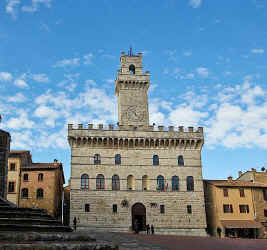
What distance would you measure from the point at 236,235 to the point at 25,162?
90.3 ft

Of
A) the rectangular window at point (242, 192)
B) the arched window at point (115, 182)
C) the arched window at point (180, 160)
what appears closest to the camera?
the arched window at point (115, 182)

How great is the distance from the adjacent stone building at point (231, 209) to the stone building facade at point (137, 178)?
2.97m

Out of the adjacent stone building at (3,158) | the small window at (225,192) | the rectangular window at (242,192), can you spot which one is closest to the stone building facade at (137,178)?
the small window at (225,192)

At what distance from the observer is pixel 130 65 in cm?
5088

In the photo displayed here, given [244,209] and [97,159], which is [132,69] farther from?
[244,209]

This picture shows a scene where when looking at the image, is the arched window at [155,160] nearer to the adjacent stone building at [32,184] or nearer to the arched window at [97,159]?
the arched window at [97,159]

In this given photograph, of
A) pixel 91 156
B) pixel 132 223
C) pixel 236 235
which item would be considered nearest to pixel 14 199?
pixel 91 156

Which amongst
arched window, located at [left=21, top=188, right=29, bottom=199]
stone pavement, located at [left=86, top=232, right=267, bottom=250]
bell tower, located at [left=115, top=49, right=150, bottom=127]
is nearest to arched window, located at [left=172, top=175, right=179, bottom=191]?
bell tower, located at [left=115, top=49, right=150, bottom=127]

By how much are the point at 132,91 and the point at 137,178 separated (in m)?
13.0

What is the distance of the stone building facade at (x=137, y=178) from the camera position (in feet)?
132

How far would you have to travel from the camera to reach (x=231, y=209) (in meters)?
43.9

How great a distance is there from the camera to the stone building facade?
132 ft

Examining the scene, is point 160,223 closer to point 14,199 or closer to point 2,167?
point 14,199

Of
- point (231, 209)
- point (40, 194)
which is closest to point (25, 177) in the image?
point (40, 194)
